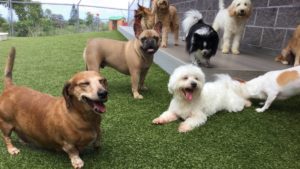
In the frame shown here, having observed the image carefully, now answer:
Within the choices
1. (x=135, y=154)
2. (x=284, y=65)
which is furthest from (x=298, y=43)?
(x=135, y=154)

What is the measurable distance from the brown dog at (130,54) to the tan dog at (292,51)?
2101 mm

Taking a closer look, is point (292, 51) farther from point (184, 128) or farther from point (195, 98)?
point (184, 128)

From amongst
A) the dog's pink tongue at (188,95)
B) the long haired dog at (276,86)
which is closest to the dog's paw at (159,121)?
the dog's pink tongue at (188,95)

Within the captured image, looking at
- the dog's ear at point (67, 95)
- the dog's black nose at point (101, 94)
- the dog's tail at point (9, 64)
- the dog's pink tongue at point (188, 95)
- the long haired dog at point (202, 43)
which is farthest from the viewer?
the long haired dog at point (202, 43)

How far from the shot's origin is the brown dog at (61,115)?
193 cm

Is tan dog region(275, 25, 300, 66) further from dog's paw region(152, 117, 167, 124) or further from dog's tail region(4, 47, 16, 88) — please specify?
dog's tail region(4, 47, 16, 88)

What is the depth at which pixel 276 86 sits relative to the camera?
10.3 ft

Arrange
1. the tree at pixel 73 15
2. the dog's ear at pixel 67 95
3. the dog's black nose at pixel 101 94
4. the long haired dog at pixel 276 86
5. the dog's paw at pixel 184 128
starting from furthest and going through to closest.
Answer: the tree at pixel 73 15
the long haired dog at pixel 276 86
the dog's paw at pixel 184 128
the dog's ear at pixel 67 95
the dog's black nose at pixel 101 94

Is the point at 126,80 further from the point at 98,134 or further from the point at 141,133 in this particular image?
the point at 98,134

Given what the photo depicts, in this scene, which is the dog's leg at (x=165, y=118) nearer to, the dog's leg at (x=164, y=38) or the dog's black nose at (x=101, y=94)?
the dog's black nose at (x=101, y=94)

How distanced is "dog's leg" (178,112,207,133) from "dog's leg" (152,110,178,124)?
180 mm

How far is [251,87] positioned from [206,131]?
39.9 inches

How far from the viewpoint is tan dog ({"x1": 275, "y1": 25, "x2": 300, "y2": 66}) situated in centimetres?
435

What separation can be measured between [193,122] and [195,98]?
0.88 feet
